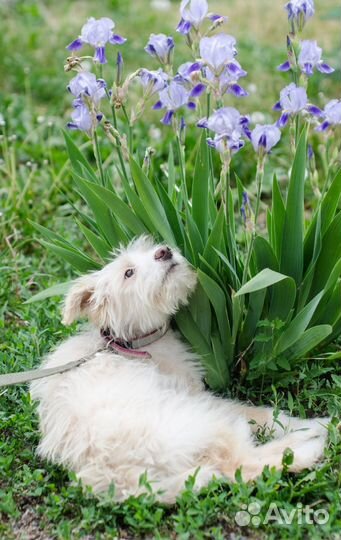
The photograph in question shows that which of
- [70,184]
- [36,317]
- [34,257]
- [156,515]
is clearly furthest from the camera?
[70,184]

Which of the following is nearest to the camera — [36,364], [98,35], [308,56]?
[308,56]

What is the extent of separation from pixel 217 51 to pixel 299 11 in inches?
16.8

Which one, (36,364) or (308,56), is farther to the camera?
(36,364)

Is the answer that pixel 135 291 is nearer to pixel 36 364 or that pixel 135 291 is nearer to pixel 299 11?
pixel 36 364

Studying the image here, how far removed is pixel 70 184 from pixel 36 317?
5.20ft

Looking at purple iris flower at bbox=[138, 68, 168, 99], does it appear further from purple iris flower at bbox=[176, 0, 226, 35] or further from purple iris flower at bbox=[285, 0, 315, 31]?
purple iris flower at bbox=[285, 0, 315, 31]

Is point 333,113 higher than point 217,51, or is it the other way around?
point 217,51

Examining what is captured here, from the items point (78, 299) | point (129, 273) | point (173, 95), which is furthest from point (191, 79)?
point (78, 299)

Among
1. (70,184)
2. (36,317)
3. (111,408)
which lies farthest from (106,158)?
(111,408)

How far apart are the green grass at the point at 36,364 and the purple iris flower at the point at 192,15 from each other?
132 cm

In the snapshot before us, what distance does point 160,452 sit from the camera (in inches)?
106

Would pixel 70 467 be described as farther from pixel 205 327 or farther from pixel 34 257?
pixel 34 257

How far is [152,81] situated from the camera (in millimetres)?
3051

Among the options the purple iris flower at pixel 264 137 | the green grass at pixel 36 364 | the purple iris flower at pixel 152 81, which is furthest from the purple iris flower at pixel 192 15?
the green grass at pixel 36 364
